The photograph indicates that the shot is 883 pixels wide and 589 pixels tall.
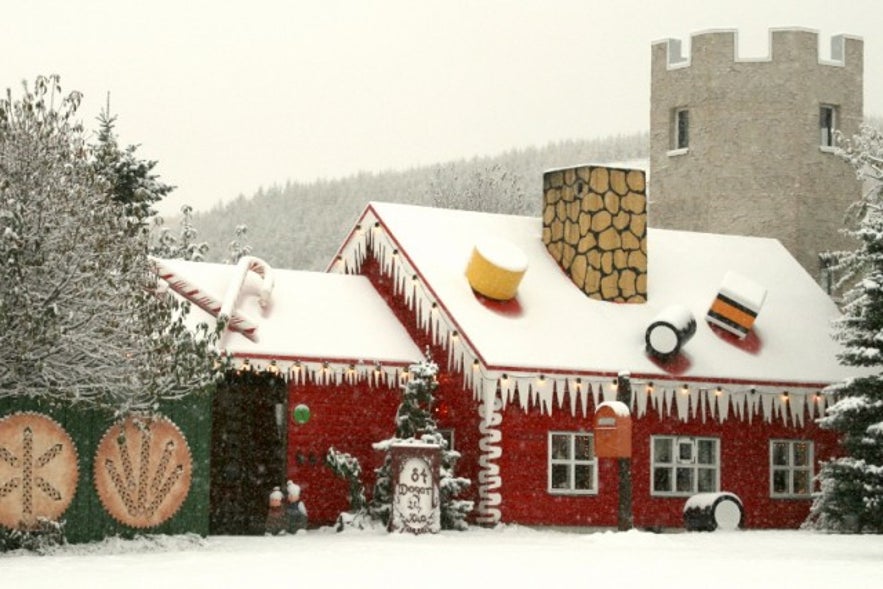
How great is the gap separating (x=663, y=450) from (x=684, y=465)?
0.50 m

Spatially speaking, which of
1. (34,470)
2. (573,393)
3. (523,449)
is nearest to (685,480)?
(573,393)

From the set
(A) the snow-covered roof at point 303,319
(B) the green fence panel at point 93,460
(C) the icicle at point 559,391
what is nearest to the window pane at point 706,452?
(C) the icicle at point 559,391

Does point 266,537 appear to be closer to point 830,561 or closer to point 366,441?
point 366,441

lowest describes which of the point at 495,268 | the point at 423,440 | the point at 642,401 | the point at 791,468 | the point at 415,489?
the point at 415,489

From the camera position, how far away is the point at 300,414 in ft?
91.9

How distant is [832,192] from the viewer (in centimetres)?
3838

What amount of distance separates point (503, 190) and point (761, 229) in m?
33.4

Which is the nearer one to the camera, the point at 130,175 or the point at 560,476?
the point at 560,476

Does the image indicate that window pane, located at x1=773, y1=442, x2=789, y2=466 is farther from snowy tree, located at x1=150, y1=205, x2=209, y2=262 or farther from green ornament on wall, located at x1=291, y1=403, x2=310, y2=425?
snowy tree, located at x1=150, y1=205, x2=209, y2=262

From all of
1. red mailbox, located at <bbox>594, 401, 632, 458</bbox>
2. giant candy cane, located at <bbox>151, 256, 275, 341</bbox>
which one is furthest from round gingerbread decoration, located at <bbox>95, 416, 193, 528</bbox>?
red mailbox, located at <bbox>594, 401, 632, 458</bbox>

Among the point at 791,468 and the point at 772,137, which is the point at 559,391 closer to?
the point at 791,468

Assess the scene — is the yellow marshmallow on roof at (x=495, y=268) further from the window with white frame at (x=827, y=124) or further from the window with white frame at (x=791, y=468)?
the window with white frame at (x=827, y=124)

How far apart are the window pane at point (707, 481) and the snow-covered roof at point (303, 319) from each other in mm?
5495

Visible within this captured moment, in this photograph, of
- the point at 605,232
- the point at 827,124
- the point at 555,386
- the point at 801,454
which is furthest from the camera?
the point at 827,124
